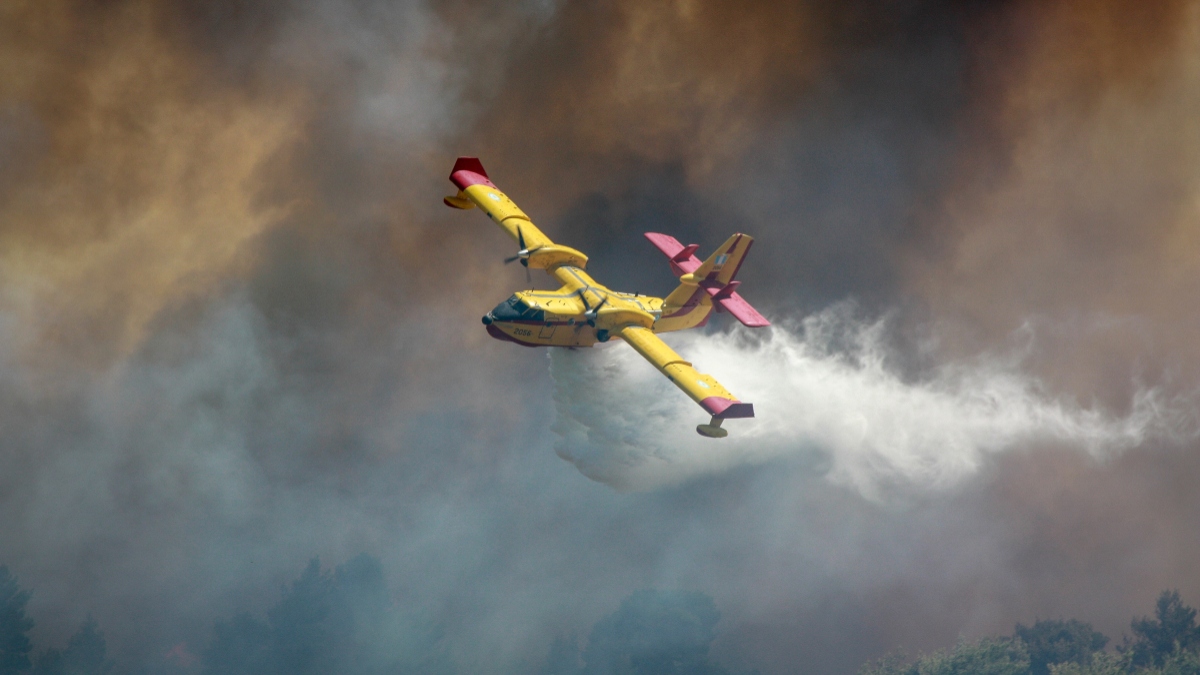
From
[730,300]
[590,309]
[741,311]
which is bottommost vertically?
[590,309]

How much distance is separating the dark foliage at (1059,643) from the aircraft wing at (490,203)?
70186 mm

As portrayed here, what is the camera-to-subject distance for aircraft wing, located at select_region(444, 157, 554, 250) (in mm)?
54938

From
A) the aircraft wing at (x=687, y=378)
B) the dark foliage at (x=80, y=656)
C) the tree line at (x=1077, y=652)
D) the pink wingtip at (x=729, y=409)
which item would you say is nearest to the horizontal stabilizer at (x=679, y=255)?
the aircraft wing at (x=687, y=378)

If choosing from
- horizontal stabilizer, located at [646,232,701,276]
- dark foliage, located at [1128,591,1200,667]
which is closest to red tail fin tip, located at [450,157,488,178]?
horizontal stabilizer, located at [646,232,701,276]

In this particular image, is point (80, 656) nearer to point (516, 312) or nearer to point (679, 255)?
point (516, 312)

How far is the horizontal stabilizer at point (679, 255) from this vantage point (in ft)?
180

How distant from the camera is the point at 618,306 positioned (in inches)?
2002

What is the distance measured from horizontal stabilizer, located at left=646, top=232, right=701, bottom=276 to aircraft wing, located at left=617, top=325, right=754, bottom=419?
531cm

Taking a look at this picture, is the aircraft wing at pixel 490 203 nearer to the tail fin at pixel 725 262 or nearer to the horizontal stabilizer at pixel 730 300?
the tail fin at pixel 725 262

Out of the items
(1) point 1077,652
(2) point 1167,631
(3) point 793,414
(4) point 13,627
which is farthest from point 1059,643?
(4) point 13,627

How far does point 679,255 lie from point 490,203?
11520 mm

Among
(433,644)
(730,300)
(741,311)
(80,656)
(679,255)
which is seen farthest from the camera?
(433,644)

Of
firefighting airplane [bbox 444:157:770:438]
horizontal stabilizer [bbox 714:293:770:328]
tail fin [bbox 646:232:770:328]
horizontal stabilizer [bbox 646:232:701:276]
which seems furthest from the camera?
horizontal stabilizer [bbox 646:232:701:276]

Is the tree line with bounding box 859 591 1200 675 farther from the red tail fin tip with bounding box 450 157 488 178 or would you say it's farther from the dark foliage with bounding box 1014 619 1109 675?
the red tail fin tip with bounding box 450 157 488 178
